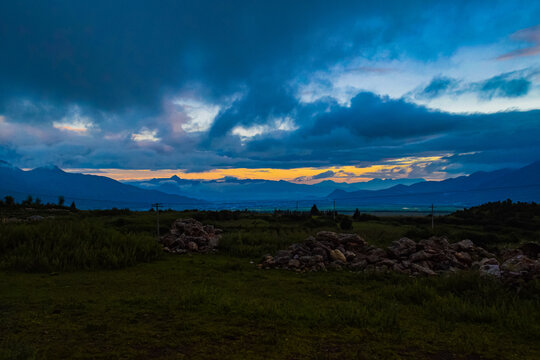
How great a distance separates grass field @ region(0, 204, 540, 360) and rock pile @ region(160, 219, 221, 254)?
4.34 m

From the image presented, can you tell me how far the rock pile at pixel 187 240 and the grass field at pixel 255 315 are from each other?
14.3 ft

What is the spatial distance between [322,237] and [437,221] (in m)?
19.2

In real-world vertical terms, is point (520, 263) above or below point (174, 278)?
above

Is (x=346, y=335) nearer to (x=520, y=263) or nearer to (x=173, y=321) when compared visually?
(x=173, y=321)

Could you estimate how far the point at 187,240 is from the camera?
17.2 meters

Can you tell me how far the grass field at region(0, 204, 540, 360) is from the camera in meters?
5.22

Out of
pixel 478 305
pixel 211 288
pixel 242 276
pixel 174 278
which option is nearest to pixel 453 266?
pixel 478 305

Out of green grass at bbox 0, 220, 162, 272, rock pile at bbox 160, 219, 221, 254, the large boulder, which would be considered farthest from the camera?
rock pile at bbox 160, 219, 221, 254

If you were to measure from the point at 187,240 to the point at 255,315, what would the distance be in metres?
11.1

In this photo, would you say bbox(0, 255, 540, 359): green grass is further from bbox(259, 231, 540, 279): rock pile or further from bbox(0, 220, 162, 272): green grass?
bbox(259, 231, 540, 279): rock pile

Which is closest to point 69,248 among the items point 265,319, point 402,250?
point 265,319

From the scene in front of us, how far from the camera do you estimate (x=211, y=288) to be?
8.63 meters

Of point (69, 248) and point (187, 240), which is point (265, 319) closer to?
point (69, 248)

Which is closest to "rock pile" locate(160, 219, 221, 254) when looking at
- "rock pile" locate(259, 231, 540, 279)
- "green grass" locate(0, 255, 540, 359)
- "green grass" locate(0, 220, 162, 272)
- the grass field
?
"green grass" locate(0, 220, 162, 272)
